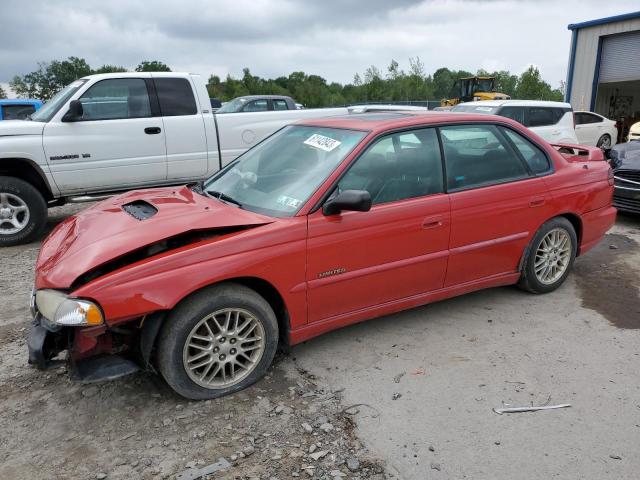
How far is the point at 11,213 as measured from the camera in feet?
20.9

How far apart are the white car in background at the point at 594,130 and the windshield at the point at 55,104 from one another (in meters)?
13.0

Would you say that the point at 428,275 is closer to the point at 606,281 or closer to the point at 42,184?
the point at 606,281

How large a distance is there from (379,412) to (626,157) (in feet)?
21.8

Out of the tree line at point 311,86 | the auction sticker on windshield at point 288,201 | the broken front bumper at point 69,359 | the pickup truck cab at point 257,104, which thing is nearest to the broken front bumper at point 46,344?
the broken front bumper at point 69,359

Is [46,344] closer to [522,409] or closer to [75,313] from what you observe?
[75,313]

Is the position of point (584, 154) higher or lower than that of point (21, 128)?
lower

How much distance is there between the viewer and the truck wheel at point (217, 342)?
9.35 ft

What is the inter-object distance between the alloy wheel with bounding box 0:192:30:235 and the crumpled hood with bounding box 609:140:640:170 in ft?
26.4

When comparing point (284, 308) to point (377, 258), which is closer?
point (284, 308)

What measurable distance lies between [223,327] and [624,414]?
2318mm

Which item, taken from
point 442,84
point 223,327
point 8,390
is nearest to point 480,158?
point 223,327

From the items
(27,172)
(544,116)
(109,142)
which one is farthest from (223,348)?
(544,116)

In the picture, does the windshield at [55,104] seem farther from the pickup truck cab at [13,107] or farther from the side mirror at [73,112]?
the pickup truck cab at [13,107]

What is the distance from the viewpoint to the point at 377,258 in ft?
11.2
